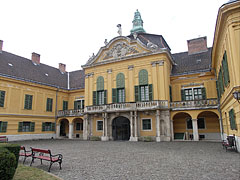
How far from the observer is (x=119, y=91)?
24375 millimetres

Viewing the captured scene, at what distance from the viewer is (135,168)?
7953 mm

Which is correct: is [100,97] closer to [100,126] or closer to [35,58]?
[100,126]

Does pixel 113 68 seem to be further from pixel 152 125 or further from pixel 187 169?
pixel 187 169

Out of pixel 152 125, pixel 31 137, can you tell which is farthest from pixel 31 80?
pixel 152 125

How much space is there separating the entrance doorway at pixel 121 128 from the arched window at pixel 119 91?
89.3 inches

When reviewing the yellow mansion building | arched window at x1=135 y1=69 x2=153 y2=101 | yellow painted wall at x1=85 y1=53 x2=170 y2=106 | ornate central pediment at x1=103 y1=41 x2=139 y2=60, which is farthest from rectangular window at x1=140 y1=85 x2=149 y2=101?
ornate central pediment at x1=103 y1=41 x2=139 y2=60

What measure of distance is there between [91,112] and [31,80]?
918 cm

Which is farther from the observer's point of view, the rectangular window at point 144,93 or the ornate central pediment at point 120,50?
the ornate central pediment at point 120,50

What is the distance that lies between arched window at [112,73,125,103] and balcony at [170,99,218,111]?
606 cm

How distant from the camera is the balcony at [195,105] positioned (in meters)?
19.6

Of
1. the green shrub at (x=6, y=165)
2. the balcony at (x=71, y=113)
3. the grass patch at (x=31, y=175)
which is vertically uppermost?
the balcony at (x=71, y=113)

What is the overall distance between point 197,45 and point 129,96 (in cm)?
1218

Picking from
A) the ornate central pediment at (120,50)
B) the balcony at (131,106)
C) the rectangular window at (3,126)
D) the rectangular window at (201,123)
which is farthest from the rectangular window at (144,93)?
the rectangular window at (3,126)

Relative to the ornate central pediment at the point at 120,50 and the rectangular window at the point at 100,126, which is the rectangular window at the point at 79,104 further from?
the ornate central pediment at the point at 120,50
